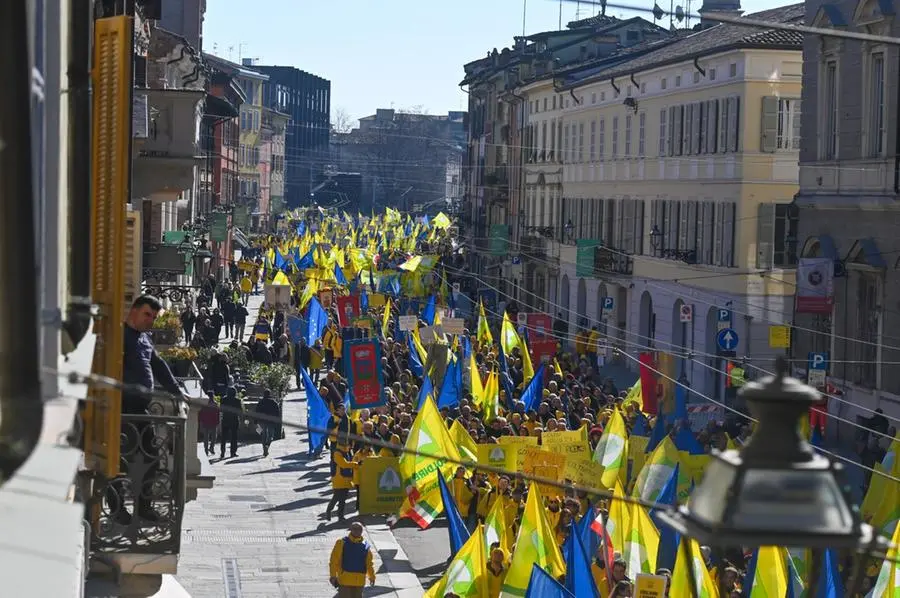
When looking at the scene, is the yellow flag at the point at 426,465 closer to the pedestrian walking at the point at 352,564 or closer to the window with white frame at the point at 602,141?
the pedestrian walking at the point at 352,564

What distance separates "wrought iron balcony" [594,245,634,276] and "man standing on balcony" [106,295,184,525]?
1664 inches

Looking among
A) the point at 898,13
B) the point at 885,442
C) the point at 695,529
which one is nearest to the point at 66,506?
the point at 695,529

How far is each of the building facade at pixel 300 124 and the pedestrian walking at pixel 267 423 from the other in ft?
454

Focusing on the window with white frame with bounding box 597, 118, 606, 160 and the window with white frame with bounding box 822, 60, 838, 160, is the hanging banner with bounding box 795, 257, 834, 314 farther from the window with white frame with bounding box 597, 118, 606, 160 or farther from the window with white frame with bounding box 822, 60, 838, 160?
the window with white frame with bounding box 597, 118, 606, 160

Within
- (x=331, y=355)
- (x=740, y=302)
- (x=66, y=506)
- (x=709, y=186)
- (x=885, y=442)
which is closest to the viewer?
(x=66, y=506)

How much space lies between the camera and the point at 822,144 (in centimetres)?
3512

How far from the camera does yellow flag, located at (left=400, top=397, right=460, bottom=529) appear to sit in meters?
20.5

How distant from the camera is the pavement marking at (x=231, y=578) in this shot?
19.1 m

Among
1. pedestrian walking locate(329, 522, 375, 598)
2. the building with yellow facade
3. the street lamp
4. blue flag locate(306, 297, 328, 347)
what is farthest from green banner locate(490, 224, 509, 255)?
the street lamp

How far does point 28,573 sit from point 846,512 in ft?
5.99

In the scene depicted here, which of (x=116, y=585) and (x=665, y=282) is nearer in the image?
(x=116, y=585)

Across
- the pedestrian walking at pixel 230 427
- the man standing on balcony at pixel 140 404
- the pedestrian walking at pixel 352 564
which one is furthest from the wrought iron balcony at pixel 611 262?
the man standing on balcony at pixel 140 404

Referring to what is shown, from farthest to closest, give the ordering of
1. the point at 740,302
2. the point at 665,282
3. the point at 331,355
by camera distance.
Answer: the point at 665,282
the point at 740,302
the point at 331,355

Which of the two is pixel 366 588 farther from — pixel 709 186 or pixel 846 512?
pixel 709 186
